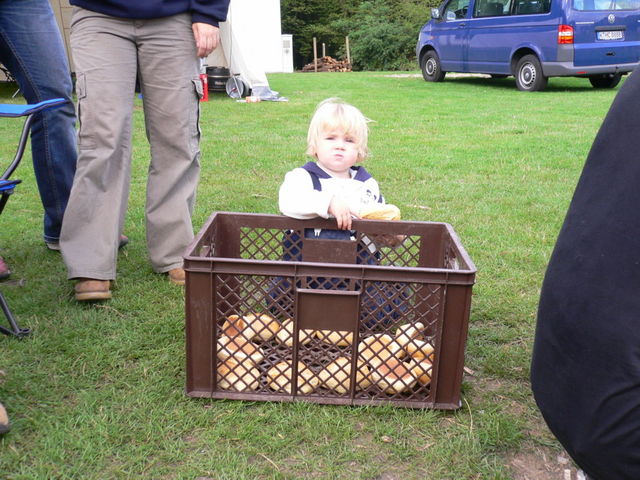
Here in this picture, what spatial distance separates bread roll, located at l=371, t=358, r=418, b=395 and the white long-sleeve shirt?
606 mm

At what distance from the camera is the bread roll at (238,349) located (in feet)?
6.61

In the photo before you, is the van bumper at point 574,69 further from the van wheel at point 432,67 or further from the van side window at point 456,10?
the van wheel at point 432,67

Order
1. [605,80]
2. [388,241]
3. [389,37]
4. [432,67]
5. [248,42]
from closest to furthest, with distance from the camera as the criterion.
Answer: [388,241]
[248,42]
[605,80]
[432,67]
[389,37]

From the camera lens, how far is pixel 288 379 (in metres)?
2.04

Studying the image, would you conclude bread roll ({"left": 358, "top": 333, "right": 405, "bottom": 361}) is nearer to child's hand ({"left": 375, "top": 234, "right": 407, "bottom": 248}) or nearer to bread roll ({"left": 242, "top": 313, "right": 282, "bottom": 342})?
bread roll ({"left": 242, "top": 313, "right": 282, "bottom": 342})

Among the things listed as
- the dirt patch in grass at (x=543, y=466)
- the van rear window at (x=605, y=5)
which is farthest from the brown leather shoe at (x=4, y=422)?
the van rear window at (x=605, y=5)

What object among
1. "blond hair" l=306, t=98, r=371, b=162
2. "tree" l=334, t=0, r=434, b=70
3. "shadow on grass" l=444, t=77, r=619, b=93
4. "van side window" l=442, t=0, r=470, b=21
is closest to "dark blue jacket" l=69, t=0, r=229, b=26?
"blond hair" l=306, t=98, r=371, b=162

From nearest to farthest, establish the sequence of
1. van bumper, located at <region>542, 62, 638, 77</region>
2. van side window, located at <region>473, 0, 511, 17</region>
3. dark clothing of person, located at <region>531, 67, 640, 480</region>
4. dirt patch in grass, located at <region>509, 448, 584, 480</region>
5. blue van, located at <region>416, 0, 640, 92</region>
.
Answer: dark clothing of person, located at <region>531, 67, 640, 480</region>
dirt patch in grass, located at <region>509, 448, 584, 480</region>
blue van, located at <region>416, 0, 640, 92</region>
van bumper, located at <region>542, 62, 638, 77</region>
van side window, located at <region>473, 0, 511, 17</region>

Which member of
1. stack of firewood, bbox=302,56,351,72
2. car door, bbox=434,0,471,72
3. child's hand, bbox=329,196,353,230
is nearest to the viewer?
child's hand, bbox=329,196,353,230

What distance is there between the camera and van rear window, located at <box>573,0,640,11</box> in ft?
33.8

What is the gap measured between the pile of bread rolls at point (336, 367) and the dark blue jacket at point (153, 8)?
133 centimetres

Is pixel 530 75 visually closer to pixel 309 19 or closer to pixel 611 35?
pixel 611 35

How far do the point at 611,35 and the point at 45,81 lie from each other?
32.1 ft

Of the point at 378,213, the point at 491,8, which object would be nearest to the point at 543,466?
the point at 378,213
